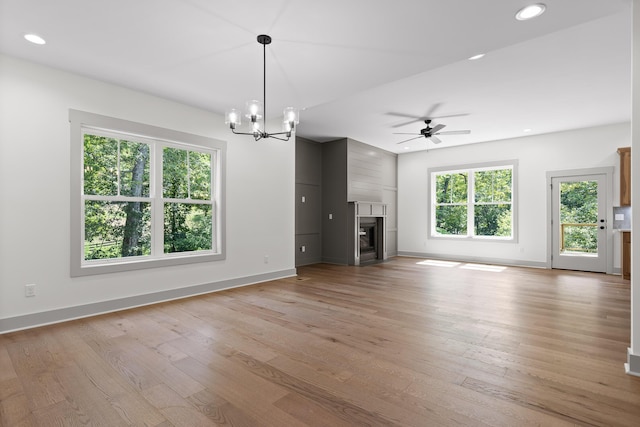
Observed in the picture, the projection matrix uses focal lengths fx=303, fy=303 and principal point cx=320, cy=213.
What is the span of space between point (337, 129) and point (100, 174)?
4325 mm

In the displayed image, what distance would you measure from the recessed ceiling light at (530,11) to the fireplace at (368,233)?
4.91 meters

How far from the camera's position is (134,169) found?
3945mm

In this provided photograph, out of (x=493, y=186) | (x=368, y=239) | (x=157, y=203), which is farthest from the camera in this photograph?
(x=368, y=239)

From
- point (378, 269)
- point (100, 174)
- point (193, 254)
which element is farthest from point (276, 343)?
point (378, 269)

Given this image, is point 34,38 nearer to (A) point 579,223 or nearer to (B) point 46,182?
(B) point 46,182

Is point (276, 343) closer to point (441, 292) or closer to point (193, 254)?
point (193, 254)

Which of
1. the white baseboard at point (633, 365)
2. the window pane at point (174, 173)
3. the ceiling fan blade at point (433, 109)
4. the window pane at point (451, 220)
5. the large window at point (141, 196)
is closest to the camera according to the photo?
the white baseboard at point (633, 365)

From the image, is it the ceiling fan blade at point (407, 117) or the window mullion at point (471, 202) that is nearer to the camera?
the ceiling fan blade at point (407, 117)

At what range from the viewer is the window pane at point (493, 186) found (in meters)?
7.31

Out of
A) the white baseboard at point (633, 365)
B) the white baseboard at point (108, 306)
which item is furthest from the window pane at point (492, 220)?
the white baseboard at point (108, 306)

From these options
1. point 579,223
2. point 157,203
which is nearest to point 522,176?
point 579,223

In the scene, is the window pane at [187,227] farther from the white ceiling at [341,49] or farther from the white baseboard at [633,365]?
the white baseboard at [633,365]

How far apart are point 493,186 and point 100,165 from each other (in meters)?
7.93

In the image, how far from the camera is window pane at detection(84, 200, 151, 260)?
360 centimetres
